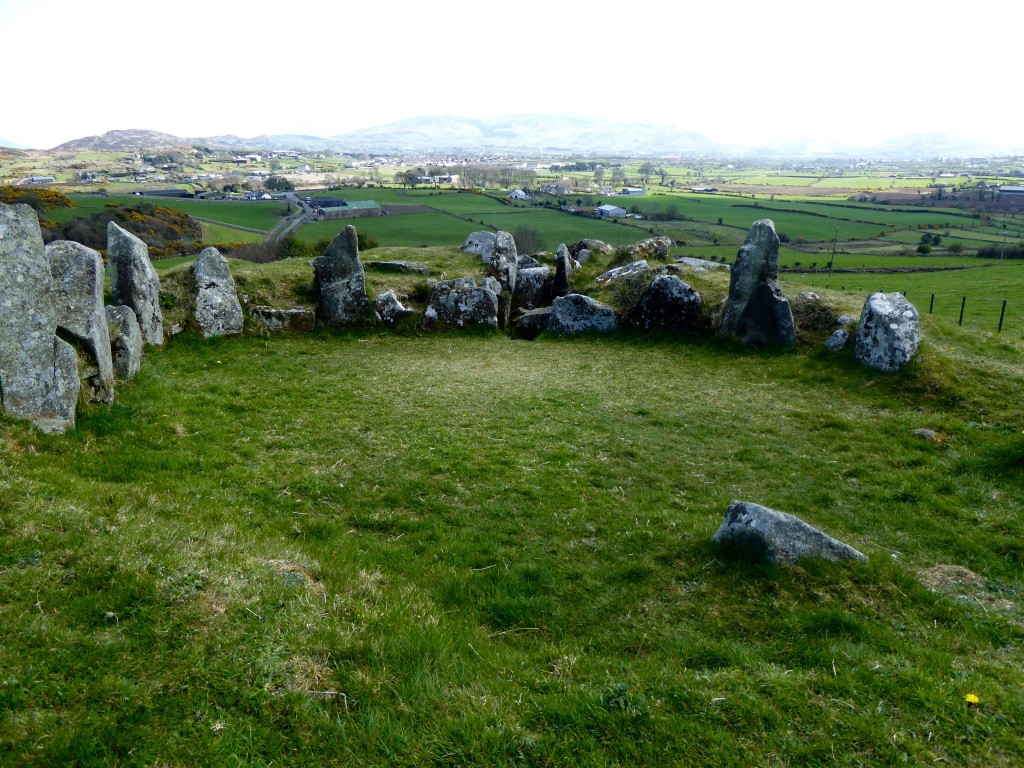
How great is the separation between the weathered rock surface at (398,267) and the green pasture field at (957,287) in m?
20.6

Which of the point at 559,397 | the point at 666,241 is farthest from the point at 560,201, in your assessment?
the point at 559,397

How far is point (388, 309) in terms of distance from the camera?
1038 inches

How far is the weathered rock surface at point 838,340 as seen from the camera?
2128 cm

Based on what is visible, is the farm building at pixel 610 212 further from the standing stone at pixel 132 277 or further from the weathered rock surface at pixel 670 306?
the standing stone at pixel 132 277

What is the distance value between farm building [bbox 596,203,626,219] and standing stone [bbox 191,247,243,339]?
320ft

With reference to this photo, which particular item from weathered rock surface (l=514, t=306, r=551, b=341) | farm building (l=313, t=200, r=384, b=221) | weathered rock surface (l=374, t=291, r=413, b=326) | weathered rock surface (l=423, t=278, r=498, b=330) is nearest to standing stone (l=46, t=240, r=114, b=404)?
weathered rock surface (l=374, t=291, r=413, b=326)

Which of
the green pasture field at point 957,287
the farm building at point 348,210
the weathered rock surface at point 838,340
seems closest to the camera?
the weathered rock surface at point 838,340

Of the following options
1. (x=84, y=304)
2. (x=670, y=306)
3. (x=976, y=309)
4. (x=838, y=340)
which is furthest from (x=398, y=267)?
(x=976, y=309)

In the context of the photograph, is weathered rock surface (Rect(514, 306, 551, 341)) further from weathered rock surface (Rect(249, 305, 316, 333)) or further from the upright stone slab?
the upright stone slab

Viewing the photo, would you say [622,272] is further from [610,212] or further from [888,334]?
[610,212]

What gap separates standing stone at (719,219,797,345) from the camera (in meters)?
23.1

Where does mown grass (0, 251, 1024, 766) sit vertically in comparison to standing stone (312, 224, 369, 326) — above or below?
below

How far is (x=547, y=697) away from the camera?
20.5 ft

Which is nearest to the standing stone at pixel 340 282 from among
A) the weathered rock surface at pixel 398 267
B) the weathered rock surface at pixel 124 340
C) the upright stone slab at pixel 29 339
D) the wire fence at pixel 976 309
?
the weathered rock surface at pixel 398 267
